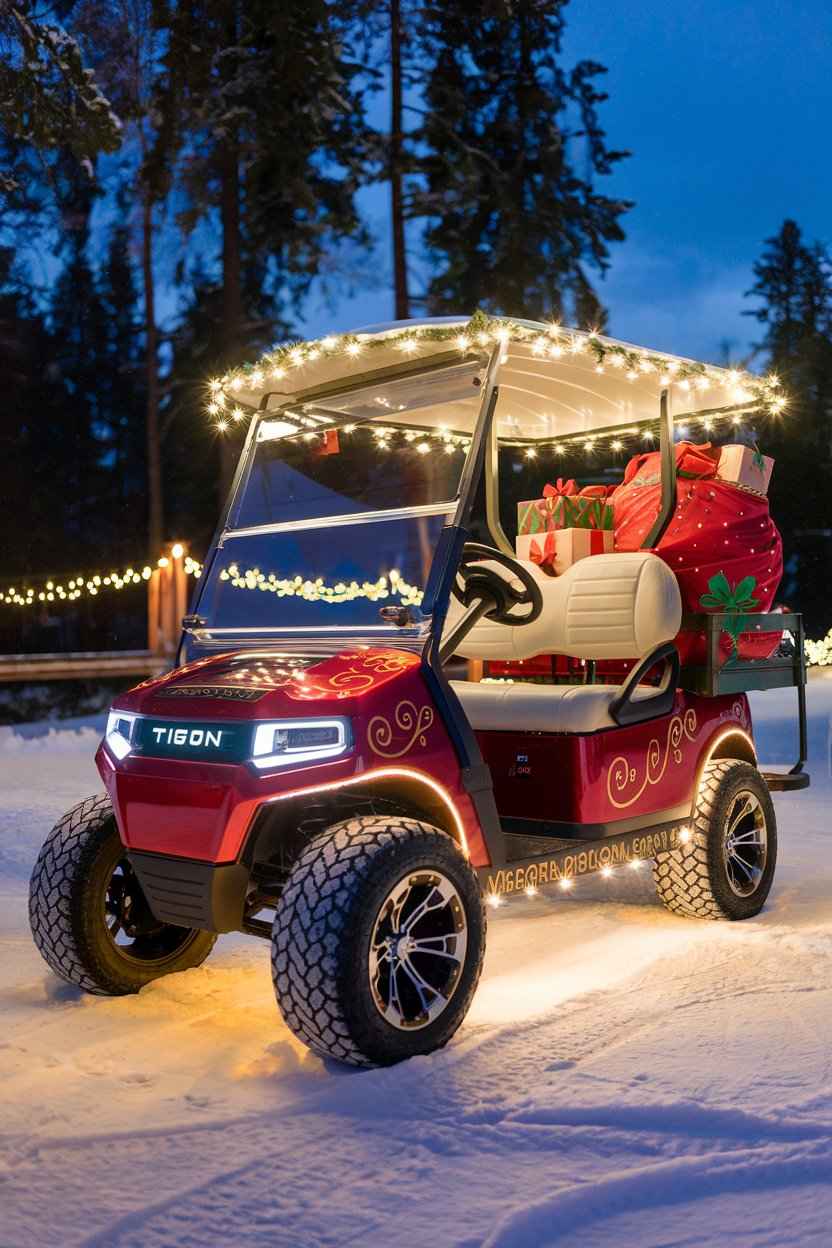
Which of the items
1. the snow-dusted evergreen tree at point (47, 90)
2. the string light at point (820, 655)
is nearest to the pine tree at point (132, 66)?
the snow-dusted evergreen tree at point (47, 90)

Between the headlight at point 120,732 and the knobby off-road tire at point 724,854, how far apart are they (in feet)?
7.55

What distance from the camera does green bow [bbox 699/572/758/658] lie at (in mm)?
5191

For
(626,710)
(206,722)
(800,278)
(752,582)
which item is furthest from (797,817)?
(800,278)

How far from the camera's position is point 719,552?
5.25m

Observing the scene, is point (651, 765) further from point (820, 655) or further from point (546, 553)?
point (820, 655)

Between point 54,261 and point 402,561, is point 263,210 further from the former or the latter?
point 402,561

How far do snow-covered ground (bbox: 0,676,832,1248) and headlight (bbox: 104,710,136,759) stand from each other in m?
0.83

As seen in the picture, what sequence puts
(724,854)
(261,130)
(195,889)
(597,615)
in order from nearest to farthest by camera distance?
(195,889), (724,854), (597,615), (261,130)

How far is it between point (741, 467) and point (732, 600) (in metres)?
0.60

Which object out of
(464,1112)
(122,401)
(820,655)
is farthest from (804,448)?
(464,1112)

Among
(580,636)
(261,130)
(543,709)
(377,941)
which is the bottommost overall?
(377,941)

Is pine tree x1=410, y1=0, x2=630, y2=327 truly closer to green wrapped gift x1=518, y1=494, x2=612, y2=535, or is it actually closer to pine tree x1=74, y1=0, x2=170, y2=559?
pine tree x1=74, y1=0, x2=170, y2=559

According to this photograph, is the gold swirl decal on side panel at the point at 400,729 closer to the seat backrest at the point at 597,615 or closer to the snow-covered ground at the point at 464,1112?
the snow-covered ground at the point at 464,1112

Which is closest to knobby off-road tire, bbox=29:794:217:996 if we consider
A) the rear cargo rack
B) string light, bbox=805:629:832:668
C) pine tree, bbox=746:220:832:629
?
the rear cargo rack
